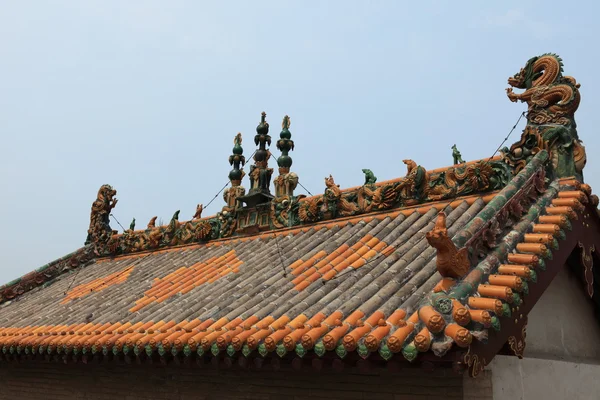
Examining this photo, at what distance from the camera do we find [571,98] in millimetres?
6051

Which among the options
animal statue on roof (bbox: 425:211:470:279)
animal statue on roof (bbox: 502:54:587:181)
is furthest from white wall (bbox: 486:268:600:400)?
animal statue on roof (bbox: 502:54:587:181)

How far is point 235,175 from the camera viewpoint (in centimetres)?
1035

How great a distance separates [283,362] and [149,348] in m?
1.58

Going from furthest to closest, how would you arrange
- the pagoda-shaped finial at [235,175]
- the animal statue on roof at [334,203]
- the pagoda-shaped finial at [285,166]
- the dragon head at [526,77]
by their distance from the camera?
the pagoda-shaped finial at [235,175] < the pagoda-shaped finial at [285,166] < the animal statue on roof at [334,203] < the dragon head at [526,77]

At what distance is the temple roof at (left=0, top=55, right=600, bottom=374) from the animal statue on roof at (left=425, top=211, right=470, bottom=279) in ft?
0.04

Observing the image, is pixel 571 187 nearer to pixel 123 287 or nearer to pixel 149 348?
pixel 149 348

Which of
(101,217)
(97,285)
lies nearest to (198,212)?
(97,285)

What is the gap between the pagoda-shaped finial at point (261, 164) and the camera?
32.0 feet

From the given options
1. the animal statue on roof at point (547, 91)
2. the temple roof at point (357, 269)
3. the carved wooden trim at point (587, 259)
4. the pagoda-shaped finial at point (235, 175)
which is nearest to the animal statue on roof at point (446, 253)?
the temple roof at point (357, 269)

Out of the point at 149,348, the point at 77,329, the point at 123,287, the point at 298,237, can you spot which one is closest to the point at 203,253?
the point at 123,287

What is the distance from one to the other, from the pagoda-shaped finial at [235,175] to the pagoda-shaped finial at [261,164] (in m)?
0.37

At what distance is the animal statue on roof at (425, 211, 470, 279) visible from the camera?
4156 mm

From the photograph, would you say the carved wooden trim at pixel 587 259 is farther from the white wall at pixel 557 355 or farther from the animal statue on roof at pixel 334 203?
the animal statue on roof at pixel 334 203

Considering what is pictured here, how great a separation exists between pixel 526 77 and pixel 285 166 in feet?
14.0
